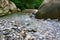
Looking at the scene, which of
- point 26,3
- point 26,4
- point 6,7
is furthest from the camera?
point 26,3

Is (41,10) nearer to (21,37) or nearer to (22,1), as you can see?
(21,37)

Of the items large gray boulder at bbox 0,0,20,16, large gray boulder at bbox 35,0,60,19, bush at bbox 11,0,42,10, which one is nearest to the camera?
large gray boulder at bbox 35,0,60,19

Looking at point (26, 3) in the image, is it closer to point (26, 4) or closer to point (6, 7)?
point (26, 4)

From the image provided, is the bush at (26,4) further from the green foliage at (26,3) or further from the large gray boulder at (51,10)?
the large gray boulder at (51,10)

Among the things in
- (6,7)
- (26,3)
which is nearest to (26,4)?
(26,3)

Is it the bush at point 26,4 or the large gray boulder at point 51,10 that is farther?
the bush at point 26,4

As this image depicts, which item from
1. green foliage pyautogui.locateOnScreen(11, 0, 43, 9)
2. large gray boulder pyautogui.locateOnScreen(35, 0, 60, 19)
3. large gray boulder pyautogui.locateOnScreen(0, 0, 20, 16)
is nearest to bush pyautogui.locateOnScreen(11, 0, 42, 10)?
green foliage pyautogui.locateOnScreen(11, 0, 43, 9)

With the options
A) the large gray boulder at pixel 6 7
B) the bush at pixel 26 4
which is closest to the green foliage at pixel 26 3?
the bush at pixel 26 4

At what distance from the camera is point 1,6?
15.4m

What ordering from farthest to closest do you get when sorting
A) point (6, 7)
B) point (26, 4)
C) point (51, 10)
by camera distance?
1. point (26, 4)
2. point (6, 7)
3. point (51, 10)

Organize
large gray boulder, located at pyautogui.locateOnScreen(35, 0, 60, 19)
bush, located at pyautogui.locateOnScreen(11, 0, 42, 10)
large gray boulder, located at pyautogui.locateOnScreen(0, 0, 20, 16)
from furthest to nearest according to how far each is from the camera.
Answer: bush, located at pyautogui.locateOnScreen(11, 0, 42, 10)
large gray boulder, located at pyautogui.locateOnScreen(0, 0, 20, 16)
large gray boulder, located at pyautogui.locateOnScreen(35, 0, 60, 19)

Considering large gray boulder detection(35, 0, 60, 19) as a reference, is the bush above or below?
below

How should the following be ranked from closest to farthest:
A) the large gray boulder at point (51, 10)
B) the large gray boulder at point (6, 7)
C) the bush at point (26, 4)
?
the large gray boulder at point (51, 10), the large gray boulder at point (6, 7), the bush at point (26, 4)

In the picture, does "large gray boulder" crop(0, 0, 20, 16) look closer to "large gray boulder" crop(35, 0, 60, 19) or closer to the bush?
the bush
